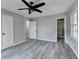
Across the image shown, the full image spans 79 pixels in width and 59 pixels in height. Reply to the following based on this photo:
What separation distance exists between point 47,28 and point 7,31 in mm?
3470

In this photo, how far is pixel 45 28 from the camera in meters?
6.13

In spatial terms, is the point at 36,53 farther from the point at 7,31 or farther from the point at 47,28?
the point at 47,28

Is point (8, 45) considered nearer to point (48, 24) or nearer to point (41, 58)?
point (41, 58)

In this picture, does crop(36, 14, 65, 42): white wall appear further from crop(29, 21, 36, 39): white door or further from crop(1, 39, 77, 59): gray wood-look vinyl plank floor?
crop(1, 39, 77, 59): gray wood-look vinyl plank floor

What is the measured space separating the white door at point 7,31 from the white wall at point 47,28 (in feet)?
9.71

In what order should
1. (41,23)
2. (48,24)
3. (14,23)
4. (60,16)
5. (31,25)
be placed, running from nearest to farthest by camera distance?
(14,23), (60,16), (48,24), (41,23), (31,25)

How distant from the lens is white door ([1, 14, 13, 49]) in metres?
3.71

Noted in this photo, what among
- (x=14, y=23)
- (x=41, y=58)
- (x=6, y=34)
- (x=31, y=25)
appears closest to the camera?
(x=41, y=58)

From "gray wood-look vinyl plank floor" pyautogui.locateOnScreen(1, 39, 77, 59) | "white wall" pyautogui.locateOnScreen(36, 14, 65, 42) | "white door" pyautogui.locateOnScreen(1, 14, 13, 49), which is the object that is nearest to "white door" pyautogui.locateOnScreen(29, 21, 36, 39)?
"white wall" pyautogui.locateOnScreen(36, 14, 65, 42)

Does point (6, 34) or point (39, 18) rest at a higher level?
point (39, 18)

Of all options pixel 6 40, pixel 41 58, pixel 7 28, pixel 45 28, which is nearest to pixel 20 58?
pixel 41 58

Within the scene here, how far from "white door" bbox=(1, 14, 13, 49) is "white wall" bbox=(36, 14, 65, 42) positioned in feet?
9.71

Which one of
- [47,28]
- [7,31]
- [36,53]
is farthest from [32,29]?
[36,53]

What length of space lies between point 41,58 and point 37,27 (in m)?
4.33
